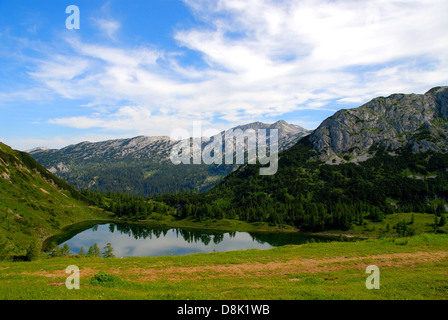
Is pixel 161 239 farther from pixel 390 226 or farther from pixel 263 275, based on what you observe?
pixel 390 226

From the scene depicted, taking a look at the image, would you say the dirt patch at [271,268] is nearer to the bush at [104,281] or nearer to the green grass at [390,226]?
the bush at [104,281]

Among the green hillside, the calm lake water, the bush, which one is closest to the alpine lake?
the calm lake water

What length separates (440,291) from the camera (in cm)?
1672

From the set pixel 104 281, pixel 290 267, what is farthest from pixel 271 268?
→ pixel 104 281

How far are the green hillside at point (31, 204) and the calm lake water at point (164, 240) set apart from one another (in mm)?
13215

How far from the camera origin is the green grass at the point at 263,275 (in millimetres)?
15898

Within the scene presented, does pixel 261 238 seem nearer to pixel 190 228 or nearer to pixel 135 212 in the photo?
pixel 190 228

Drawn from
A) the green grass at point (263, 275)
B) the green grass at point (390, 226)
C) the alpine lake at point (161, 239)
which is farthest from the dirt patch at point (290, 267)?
the green grass at point (390, 226)

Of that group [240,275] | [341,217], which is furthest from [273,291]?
[341,217]

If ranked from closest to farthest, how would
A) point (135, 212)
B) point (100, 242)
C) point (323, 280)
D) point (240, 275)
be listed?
point (323, 280)
point (240, 275)
point (100, 242)
point (135, 212)

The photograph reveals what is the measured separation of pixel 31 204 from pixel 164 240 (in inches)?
2946

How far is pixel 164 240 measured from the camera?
129 m

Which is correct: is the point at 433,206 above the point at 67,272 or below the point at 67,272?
below
